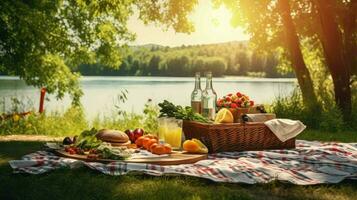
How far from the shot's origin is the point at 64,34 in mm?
16828

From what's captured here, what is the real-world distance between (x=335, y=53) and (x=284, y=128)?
5.70 meters

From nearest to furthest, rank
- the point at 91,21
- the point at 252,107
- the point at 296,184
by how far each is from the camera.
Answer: the point at 296,184 < the point at 252,107 < the point at 91,21

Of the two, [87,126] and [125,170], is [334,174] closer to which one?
[125,170]

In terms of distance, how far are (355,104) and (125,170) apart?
29.7 ft

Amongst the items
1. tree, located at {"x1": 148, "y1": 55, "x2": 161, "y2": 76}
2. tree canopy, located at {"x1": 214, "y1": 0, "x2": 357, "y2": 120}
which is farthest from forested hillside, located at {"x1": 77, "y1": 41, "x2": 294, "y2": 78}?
tree canopy, located at {"x1": 214, "y1": 0, "x2": 357, "y2": 120}

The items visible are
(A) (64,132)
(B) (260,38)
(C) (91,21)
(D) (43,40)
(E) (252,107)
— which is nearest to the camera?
(E) (252,107)

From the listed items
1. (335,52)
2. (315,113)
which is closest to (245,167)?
(315,113)


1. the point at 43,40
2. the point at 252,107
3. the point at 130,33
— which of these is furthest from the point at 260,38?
the point at 252,107

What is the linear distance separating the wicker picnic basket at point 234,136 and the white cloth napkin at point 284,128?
0.09m

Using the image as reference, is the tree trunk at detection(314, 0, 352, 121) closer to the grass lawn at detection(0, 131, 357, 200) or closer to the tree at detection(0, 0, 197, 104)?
the tree at detection(0, 0, 197, 104)

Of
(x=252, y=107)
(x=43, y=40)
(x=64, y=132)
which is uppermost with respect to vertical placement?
(x=43, y=40)

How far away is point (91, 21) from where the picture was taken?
17.8 m

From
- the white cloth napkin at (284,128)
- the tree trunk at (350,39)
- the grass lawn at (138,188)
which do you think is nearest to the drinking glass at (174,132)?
the white cloth napkin at (284,128)

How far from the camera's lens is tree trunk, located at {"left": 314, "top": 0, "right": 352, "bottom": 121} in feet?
38.1
